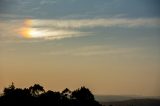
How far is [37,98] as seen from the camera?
104625mm

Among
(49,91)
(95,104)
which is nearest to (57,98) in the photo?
(49,91)

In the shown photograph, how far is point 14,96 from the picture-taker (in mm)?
103250

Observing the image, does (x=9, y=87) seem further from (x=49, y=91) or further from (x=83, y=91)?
(x=83, y=91)

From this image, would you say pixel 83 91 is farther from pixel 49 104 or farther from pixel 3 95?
pixel 3 95

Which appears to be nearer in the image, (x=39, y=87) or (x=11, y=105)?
(x=11, y=105)

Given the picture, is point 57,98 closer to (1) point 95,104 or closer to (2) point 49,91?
(2) point 49,91

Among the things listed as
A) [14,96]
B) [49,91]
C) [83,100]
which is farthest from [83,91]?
[14,96]

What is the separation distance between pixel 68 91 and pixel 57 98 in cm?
759

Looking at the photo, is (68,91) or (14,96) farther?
(68,91)

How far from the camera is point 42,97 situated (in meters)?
104

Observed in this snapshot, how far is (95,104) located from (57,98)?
30.0 feet

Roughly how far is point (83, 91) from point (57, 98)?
7.80m

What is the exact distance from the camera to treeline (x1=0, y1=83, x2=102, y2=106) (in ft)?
337

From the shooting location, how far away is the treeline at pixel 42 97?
10262cm
